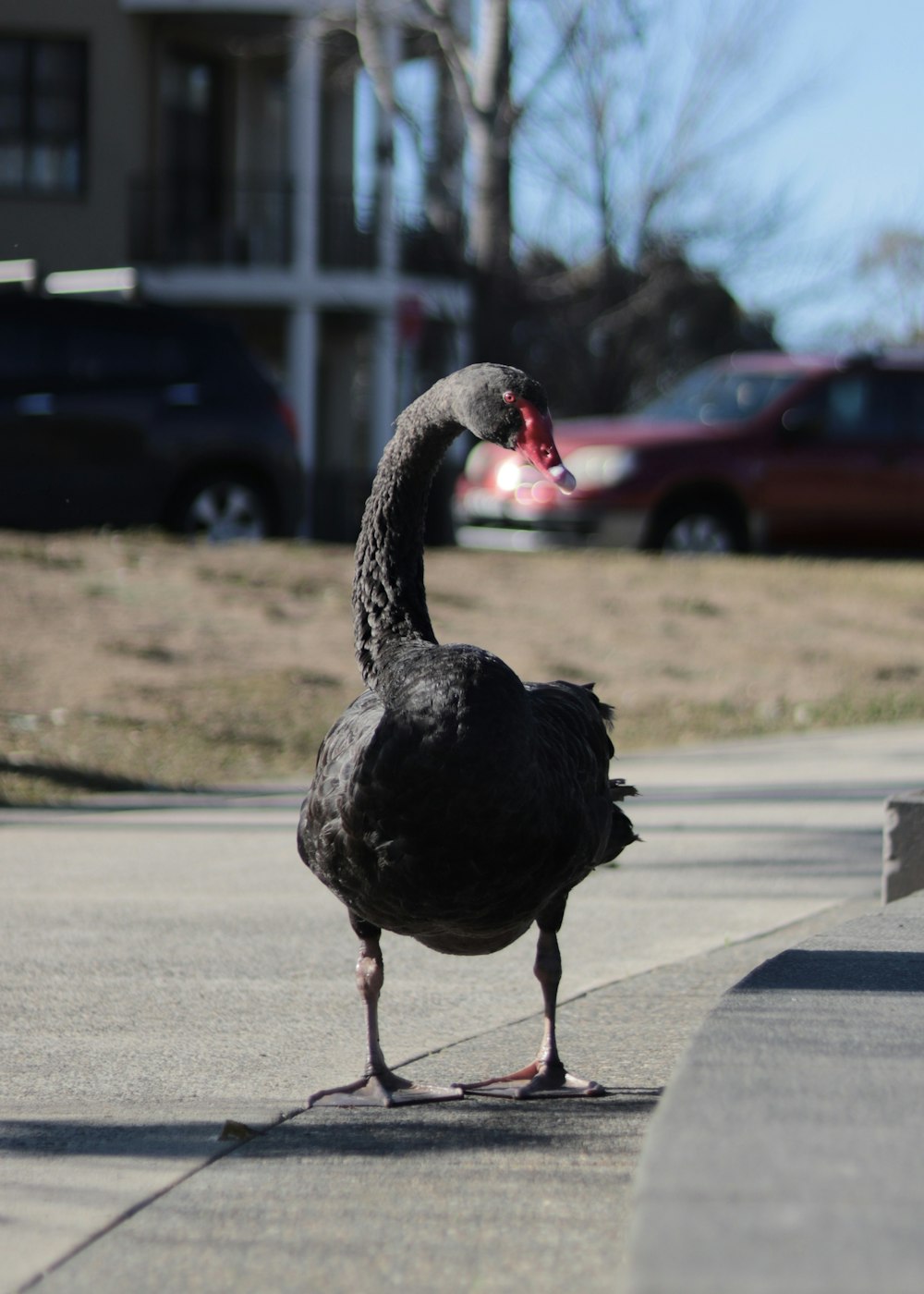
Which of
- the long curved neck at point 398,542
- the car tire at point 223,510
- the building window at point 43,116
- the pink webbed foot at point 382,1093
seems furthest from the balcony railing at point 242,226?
the pink webbed foot at point 382,1093

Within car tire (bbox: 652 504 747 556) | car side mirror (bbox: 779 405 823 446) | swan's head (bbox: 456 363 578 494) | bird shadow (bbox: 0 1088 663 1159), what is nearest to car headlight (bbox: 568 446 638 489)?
car tire (bbox: 652 504 747 556)

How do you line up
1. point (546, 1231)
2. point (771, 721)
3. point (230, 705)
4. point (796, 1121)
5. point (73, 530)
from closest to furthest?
point (796, 1121), point (546, 1231), point (230, 705), point (771, 721), point (73, 530)

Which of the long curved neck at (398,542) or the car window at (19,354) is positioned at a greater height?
the car window at (19,354)

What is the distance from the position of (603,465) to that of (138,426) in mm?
3648

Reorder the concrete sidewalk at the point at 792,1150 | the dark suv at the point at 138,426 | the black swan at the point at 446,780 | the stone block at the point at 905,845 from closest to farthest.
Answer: the concrete sidewalk at the point at 792,1150
the black swan at the point at 446,780
the stone block at the point at 905,845
the dark suv at the point at 138,426

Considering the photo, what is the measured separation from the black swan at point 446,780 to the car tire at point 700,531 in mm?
10905

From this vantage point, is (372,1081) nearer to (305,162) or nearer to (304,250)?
(304,250)

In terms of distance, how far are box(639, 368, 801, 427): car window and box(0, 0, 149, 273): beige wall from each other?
35.8ft

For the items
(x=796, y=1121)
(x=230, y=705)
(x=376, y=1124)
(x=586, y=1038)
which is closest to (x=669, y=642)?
(x=230, y=705)

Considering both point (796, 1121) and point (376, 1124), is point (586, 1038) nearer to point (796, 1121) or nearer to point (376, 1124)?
point (376, 1124)

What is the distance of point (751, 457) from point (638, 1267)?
1338 centimetres

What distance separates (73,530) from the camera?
1326cm

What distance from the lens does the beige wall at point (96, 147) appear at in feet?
79.0

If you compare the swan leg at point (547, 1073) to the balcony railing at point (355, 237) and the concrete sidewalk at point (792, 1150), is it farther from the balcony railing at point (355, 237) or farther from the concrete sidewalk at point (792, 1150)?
the balcony railing at point (355, 237)
